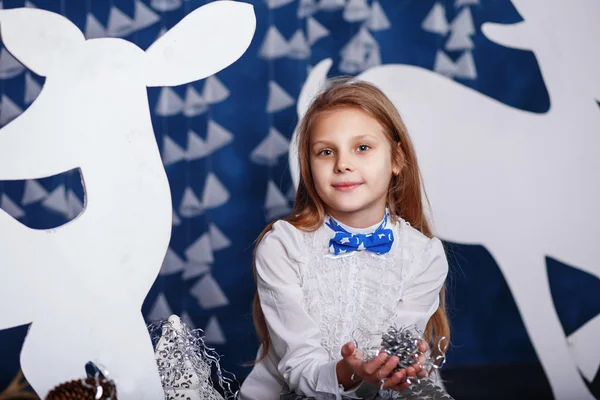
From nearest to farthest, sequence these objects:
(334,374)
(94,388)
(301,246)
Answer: (94,388)
(334,374)
(301,246)

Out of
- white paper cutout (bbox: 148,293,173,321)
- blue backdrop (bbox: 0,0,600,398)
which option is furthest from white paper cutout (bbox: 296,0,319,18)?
white paper cutout (bbox: 148,293,173,321)

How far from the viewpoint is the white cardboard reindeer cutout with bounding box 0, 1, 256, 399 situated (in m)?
1.46

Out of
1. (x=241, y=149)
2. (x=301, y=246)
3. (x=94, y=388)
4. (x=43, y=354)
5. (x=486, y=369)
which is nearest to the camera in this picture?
(x=94, y=388)

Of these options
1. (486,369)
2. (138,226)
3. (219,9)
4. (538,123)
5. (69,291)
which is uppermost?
(219,9)

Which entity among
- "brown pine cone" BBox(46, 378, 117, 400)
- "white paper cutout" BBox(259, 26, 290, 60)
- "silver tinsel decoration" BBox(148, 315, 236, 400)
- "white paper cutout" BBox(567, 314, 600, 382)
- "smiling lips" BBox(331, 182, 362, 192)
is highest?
"white paper cutout" BBox(259, 26, 290, 60)

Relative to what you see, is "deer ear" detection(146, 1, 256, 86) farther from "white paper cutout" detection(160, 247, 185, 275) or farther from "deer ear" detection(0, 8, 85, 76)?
"white paper cutout" detection(160, 247, 185, 275)

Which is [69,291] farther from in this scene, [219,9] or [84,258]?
[219,9]

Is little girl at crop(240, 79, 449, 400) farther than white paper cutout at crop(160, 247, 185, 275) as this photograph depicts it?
No

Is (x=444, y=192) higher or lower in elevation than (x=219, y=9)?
lower

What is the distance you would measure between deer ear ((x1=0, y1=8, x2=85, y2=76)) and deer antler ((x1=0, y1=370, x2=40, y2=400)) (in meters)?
0.84

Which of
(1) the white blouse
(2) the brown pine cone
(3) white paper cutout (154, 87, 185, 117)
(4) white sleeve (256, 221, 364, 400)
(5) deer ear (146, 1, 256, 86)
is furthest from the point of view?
(3) white paper cutout (154, 87, 185, 117)

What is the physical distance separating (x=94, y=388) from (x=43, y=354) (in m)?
0.31

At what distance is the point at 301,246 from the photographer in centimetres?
157

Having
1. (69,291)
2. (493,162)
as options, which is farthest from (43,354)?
(493,162)
